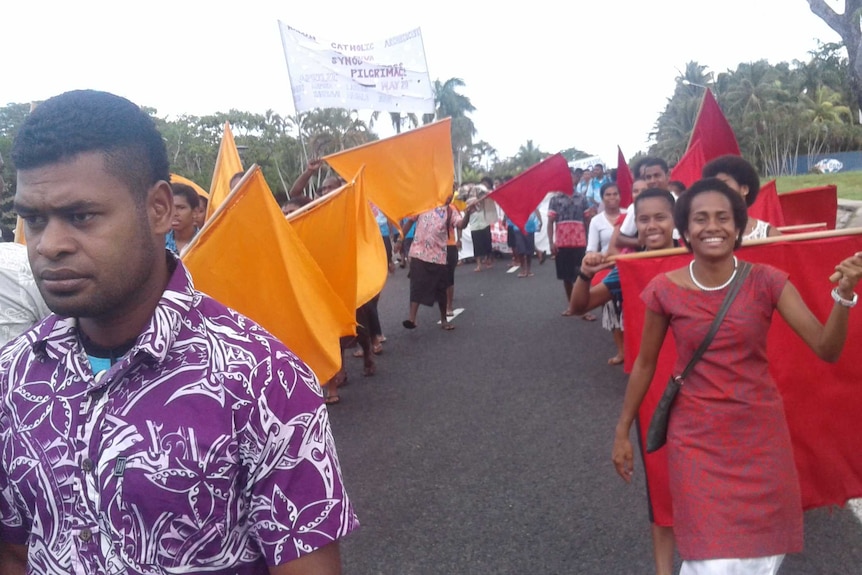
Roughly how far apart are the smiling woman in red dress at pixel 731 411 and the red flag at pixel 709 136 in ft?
13.5

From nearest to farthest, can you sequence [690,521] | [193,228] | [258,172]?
[690,521]
[258,172]
[193,228]

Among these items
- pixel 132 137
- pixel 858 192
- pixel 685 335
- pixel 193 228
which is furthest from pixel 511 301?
pixel 858 192

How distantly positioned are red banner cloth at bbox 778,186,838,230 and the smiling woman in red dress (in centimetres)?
399

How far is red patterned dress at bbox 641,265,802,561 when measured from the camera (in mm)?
2471

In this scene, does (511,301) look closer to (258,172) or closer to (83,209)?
(258,172)

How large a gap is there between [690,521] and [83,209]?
82.8 inches

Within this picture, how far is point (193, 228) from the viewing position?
5023 millimetres

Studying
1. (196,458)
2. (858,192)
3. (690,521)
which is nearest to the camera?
(196,458)

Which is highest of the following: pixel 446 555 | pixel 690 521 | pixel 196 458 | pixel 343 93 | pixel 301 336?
pixel 343 93

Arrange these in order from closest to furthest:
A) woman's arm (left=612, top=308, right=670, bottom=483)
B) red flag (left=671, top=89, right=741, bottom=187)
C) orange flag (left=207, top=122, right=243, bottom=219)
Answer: woman's arm (left=612, top=308, right=670, bottom=483), orange flag (left=207, top=122, right=243, bottom=219), red flag (left=671, top=89, right=741, bottom=187)

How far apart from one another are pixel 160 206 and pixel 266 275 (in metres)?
2.67

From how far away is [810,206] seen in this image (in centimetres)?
630

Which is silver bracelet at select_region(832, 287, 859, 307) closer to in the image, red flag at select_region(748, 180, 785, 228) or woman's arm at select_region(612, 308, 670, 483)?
woman's arm at select_region(612, 308, 670, 483)

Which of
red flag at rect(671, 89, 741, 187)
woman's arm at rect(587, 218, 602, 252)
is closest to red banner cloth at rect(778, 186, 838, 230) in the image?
red flag at rect(671, 89, 741, 187)
